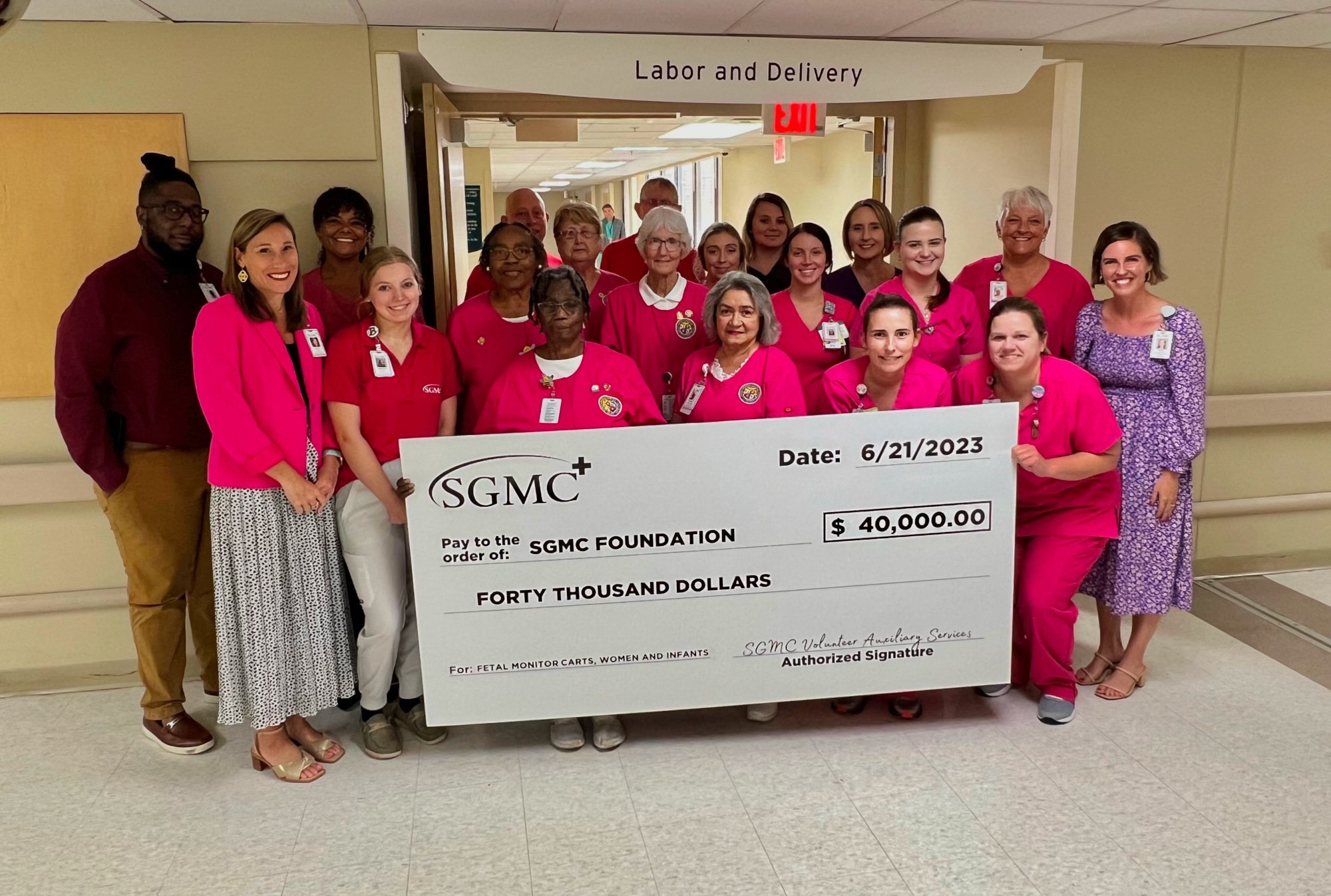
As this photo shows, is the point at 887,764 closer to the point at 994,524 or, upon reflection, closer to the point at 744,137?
the point at 994,524

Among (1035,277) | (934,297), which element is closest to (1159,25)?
(1035,277)

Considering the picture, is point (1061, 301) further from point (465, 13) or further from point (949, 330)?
point (465, 13)

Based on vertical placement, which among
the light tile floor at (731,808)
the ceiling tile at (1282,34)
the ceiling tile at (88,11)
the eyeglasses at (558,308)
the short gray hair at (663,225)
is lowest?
the light tile floor at (731,808)

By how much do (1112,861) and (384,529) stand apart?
2134 millimetres

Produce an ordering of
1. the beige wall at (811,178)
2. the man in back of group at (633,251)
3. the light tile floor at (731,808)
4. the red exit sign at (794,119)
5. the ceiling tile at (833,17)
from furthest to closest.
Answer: the beige wall at (811,178), the man in back of group at (633,251), the red exit sign at (794,119), the ceiling tile at (833,17), the light tile floor at (731,808)

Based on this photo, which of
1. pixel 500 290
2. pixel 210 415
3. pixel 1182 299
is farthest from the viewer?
pixel 1182 299

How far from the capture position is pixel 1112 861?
2391mm

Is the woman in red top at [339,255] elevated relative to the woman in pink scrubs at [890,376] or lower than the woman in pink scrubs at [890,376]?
elevated

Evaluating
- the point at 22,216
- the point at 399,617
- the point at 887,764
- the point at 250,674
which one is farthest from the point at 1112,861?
the point at 22,216

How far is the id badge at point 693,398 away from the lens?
9.77ft

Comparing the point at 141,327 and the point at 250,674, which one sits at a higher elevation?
the point at 141,327

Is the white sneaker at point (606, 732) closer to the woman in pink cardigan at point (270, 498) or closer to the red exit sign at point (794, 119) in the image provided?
the woman in pink cardigan at point (270, 498)

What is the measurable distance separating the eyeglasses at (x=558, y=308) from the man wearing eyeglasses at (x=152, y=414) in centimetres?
108

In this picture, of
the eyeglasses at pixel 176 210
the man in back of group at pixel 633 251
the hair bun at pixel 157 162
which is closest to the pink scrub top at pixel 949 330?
the man in back of group at pixel 633 251
